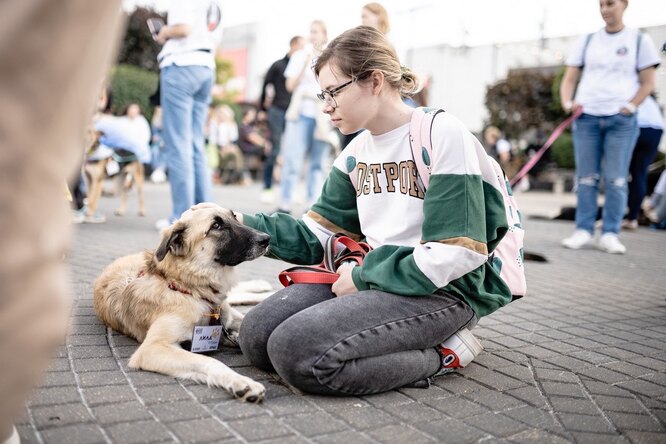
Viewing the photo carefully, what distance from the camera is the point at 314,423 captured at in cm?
245

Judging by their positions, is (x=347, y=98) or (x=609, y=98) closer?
(x=347, y=98)

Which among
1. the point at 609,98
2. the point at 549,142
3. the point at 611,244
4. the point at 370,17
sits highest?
the point at 370,17

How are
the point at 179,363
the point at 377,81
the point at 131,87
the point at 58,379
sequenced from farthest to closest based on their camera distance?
the point at 131,87
the point at 377,81
the point at 179,363
the point at 58,379

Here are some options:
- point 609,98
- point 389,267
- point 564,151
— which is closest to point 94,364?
point 389,267

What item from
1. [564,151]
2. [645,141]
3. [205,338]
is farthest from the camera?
[564,151]

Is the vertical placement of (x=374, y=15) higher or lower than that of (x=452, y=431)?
higher

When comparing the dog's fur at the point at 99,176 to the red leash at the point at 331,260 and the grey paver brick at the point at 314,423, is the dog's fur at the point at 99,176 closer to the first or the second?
the red leash at the point at 331,260

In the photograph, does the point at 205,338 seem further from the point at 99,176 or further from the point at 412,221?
the point at 99,176

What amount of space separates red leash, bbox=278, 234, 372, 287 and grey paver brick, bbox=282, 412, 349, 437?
0.95 meters

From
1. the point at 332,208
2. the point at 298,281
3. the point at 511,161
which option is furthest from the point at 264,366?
the point at 511,161

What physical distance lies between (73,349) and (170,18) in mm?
4540

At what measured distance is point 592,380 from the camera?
10.4ft

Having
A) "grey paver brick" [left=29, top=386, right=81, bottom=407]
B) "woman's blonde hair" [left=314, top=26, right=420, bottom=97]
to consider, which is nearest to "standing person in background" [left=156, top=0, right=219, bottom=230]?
"woman's blonde hair" [left=314, top=26, right=420, bottom=97]

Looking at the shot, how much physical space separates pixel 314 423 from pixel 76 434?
0.89 meters
